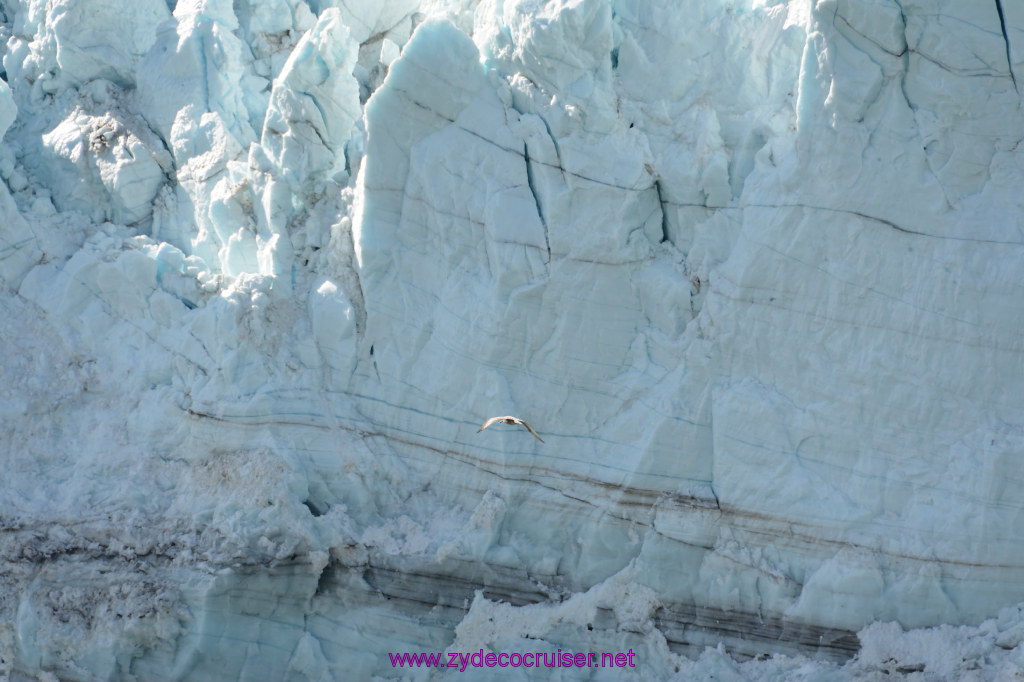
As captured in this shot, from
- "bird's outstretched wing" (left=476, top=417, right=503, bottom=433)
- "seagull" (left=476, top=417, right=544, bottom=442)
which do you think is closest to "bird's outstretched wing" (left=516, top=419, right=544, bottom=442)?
"seagull" (left=476, top=417, right=544, bottom=442)

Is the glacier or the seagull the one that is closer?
the glacier

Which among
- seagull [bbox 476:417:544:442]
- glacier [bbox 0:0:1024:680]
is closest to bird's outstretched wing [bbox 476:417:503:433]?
seagull [bbox 476:417:544:442]

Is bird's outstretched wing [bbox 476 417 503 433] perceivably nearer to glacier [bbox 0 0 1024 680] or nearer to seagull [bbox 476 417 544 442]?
seagull [bbox 476 417 544 442]

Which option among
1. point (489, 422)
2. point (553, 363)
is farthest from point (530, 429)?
point (553, 363)

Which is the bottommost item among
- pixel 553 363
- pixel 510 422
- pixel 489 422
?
pixel 489 422

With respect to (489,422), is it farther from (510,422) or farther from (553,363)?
(553,363)

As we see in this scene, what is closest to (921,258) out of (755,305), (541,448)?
(755,305)

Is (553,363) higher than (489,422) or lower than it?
higher

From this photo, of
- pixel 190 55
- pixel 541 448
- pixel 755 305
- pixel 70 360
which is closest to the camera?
pixel 755 305

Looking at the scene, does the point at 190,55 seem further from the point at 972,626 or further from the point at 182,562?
the point at 972,626
